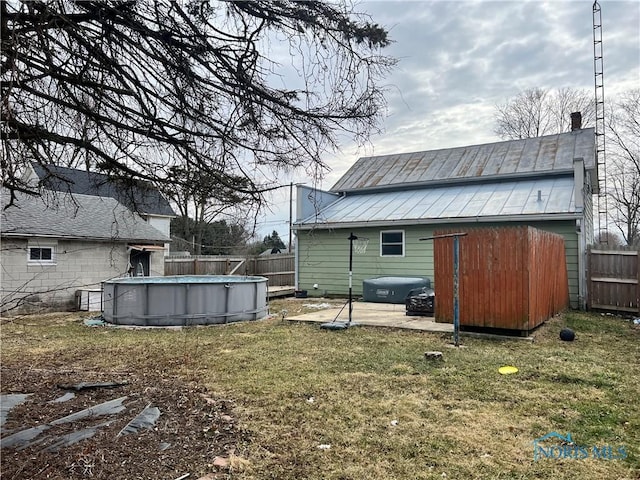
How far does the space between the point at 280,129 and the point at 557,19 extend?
456 cm

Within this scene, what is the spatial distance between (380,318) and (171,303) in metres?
4.44

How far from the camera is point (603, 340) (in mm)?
7020

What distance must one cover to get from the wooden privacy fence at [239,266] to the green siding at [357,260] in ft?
10.7

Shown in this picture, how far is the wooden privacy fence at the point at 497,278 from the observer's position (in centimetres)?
685

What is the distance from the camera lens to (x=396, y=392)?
4379 millimetres

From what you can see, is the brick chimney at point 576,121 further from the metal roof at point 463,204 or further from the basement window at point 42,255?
the basement window at point 42,255

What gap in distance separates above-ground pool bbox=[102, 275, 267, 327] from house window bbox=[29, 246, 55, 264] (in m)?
3.92

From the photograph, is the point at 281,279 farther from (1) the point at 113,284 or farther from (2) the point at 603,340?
(2) the point at 603,340

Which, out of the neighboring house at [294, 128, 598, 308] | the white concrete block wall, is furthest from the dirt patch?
the white concrete block wall

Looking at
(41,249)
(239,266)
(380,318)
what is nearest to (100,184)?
(380,318)

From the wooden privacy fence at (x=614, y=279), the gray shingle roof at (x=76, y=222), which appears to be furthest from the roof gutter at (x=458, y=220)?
the gray shingle roof at (x=76, y=222)

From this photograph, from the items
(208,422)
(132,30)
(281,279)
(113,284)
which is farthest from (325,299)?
(132,30)

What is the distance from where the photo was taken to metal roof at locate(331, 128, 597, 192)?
1375cm

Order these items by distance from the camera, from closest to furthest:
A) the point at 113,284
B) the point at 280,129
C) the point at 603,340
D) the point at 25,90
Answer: the point at 25,90 < the point at 280,129 < the point at 603,340 < the point at 113,284
